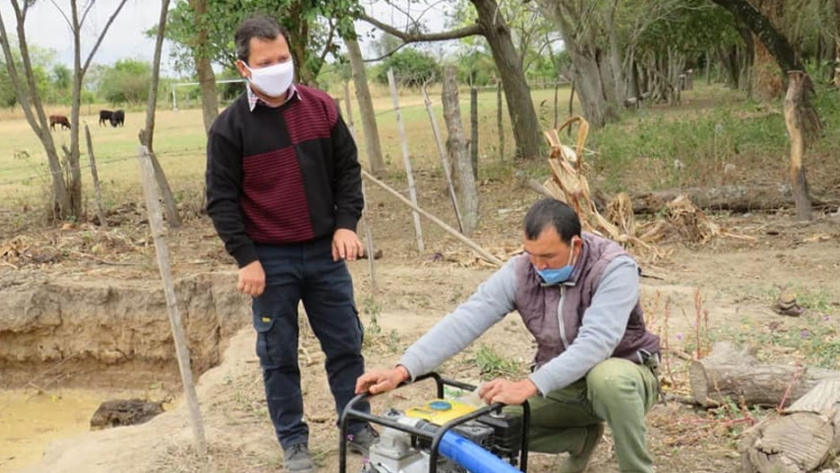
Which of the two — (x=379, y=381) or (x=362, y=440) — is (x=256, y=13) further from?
(x=379, y=381)

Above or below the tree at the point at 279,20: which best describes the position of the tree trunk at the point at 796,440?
below

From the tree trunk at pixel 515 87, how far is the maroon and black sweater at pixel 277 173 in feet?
34.9

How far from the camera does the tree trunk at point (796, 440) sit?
3.05m

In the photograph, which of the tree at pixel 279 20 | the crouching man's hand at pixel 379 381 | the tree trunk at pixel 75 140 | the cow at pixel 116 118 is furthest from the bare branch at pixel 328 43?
the cow at pixel 116 118

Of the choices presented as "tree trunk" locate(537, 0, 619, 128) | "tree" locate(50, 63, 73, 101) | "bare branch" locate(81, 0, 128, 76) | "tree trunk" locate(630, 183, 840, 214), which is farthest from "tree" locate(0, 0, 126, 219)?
"tree" locate(50, 63, 73, 101)

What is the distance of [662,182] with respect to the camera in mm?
10148

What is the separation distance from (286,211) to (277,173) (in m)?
0.16

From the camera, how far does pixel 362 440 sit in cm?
373

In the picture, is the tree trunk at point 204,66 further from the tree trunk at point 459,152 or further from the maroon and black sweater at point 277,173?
the maroon and black sweater at point 277,173

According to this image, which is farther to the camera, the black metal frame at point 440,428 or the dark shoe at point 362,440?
the dark shoe at point 362,440

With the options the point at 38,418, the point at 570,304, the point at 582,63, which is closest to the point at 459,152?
the point at 38,418

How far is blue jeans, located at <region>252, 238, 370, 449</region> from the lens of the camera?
3.47m

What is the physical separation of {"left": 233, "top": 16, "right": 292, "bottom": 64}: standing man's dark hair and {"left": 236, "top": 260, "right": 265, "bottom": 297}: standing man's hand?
782 millimetres

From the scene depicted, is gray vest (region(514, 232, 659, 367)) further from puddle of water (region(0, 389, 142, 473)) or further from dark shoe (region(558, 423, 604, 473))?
puddle of water (region(0, 389, 142, 473))
